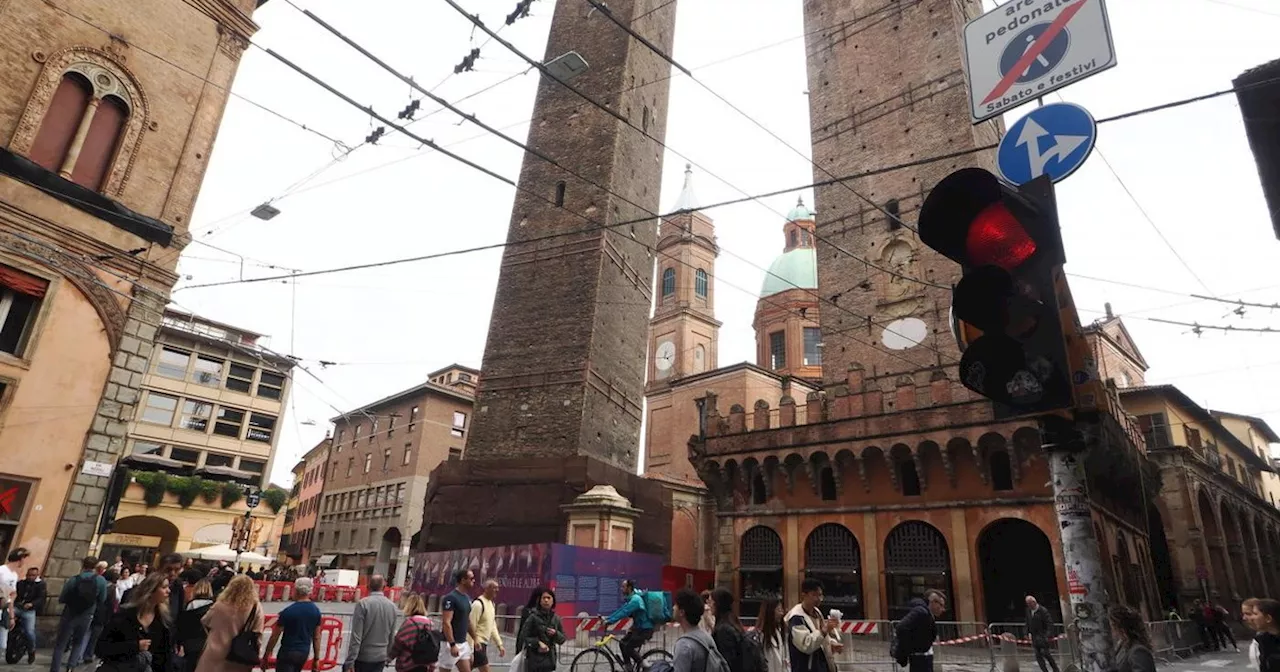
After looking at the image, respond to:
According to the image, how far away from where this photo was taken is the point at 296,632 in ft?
19.5

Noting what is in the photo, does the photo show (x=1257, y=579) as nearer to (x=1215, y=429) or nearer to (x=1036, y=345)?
(x=1215, y=429)

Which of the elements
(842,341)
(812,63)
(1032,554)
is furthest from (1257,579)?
(812,63)

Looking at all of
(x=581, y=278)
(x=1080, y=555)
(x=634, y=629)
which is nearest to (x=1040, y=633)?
(x=634, y=629)

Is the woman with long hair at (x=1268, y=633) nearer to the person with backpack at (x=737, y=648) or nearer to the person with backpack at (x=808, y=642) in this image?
the person with backpack at (x=808, y=642)

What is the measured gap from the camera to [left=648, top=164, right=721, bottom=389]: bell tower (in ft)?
163

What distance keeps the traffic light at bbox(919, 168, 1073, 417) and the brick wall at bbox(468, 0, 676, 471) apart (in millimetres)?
19991

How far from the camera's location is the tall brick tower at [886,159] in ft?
72.7

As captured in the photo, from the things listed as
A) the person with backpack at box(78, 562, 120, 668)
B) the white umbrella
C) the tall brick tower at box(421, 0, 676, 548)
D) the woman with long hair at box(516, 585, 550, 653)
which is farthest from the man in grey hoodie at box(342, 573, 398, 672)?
the white umbrella

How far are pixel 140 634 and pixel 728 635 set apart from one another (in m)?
4.90

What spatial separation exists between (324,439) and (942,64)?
1996 inches

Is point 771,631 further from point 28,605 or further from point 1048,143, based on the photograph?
point 28,605

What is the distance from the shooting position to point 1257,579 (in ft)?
101

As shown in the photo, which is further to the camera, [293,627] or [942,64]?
[942,64]

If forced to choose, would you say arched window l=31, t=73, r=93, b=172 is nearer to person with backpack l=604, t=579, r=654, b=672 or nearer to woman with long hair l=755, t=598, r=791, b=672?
person with backpack l=604, t=579, r=654, b=672
